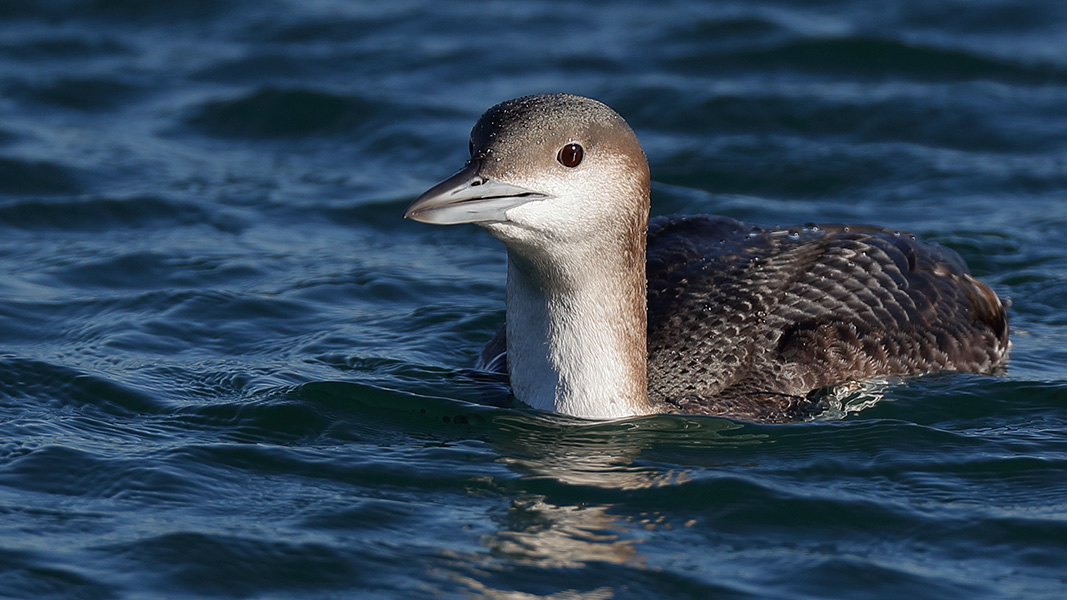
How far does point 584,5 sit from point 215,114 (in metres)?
4.12

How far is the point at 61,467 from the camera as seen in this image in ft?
23.7

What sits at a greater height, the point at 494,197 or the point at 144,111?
the point at 144,111

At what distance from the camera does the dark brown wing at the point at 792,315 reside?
25.5ft

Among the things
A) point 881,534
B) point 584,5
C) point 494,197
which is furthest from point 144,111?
point 881,534

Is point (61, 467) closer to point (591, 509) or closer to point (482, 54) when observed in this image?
point (591, 509)

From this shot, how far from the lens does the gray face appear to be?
6465mm

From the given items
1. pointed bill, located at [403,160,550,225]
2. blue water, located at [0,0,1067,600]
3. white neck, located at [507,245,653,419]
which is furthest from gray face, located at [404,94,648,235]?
blue water, located at [0,0,1067,600]

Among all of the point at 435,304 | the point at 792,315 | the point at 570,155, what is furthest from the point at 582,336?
the point at 435,304

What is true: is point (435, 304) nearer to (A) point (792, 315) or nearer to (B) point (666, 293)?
(B) point (666, 293)

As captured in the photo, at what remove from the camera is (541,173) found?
6.62 m

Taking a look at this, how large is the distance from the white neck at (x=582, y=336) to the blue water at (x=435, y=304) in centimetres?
13

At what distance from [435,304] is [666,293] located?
2106mm

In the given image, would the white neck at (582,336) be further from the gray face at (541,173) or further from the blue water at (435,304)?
the gray face at (541,173)

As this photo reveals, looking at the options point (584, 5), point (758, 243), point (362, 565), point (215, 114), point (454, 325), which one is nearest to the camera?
point (362, 565)
